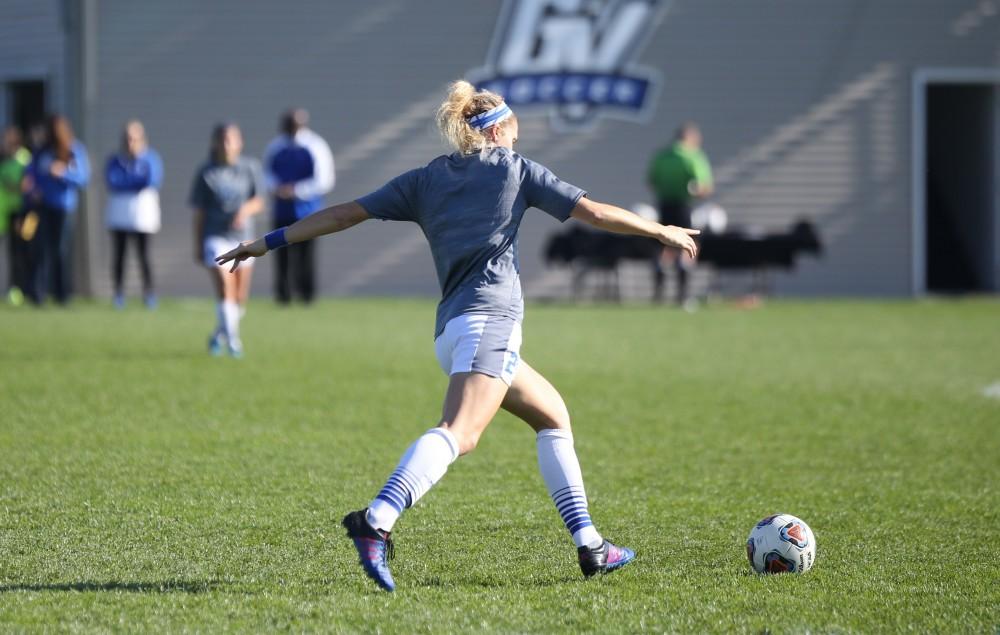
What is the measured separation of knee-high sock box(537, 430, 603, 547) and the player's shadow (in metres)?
1.25

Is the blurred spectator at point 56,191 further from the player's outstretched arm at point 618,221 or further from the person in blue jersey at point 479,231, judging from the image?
the player's outstretched arm at point 618,221

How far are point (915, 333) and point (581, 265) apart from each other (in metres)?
7.35

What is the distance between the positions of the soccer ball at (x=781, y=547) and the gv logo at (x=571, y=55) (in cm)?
1860

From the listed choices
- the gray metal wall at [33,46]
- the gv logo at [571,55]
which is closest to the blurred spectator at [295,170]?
the gv logo at [571,55]

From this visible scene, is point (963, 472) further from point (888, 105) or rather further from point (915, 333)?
point (888, 105)

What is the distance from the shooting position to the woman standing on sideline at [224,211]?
13.6 meters

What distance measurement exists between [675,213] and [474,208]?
15.7 m

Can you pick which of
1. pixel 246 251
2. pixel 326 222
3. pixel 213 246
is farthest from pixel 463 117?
pixel 213 246

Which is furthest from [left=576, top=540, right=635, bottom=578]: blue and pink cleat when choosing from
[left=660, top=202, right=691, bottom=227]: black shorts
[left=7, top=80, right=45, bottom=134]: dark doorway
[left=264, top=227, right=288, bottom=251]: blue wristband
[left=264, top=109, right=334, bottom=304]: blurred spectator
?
[left=7, top=80, right=45, bottom=134]: dark doorway

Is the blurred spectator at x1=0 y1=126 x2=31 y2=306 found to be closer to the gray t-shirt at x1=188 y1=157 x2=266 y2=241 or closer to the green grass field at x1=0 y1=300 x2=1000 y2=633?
the green grass field at x1=0 y1=300 x2=1000 y2=633

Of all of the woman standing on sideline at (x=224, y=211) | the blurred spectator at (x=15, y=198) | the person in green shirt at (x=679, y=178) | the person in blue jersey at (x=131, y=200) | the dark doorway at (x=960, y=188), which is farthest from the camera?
the dark doorway at (x=960, y=188)

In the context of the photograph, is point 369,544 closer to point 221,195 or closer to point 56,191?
point 221,195

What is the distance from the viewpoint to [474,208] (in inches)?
211

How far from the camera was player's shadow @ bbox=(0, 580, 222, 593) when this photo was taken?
5.14 metres
